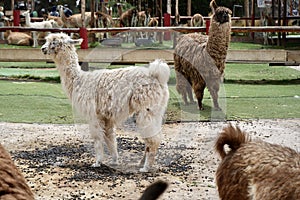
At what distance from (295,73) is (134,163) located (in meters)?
9.48

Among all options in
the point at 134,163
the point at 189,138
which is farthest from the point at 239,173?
the point at 189,138

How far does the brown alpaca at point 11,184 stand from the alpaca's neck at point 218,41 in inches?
286

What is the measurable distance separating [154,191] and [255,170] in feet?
6.55

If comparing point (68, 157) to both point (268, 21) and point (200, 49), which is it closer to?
point (200, 49)

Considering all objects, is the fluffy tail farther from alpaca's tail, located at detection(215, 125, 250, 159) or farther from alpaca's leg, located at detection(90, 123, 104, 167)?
alpaca's leg, located at detection(90, 123, 104, 167)

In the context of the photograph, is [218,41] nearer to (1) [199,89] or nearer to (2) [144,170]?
(1) [199,89]

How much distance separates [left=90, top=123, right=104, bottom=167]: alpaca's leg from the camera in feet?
21.2

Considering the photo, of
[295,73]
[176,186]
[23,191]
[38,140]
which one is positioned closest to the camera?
[23,191]

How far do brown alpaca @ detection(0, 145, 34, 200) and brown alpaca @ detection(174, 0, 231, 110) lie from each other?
7.29 m

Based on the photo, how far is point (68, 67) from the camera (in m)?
6.87

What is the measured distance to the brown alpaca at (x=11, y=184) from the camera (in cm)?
179

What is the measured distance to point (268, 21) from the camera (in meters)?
23.8

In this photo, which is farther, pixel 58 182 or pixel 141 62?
pixel 141 62

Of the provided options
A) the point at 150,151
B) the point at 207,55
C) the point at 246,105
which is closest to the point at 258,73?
the point at 246,105
